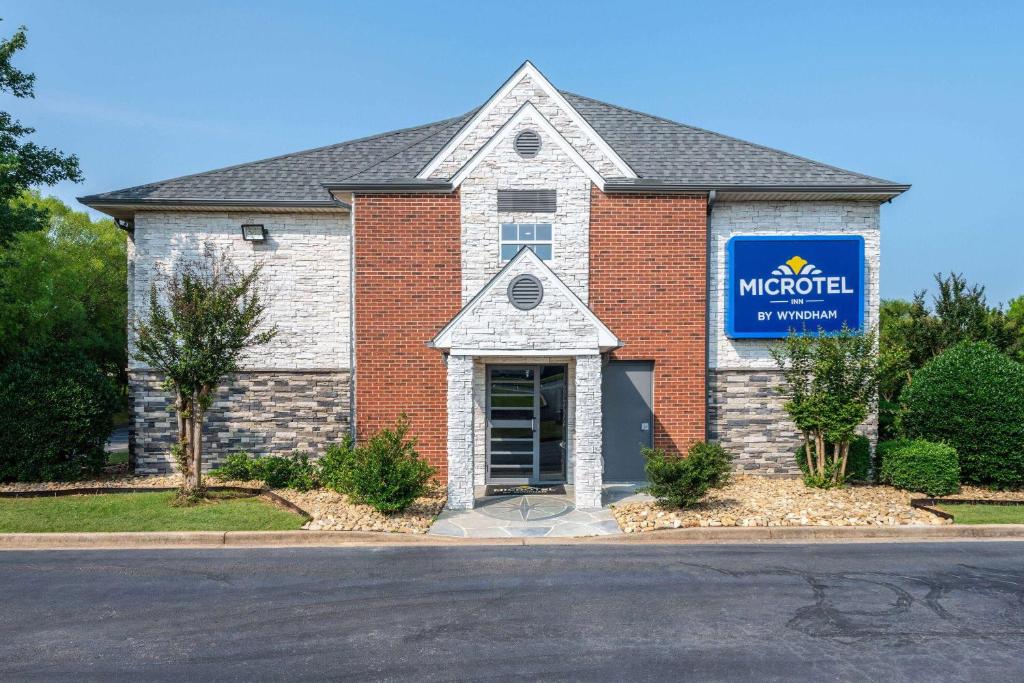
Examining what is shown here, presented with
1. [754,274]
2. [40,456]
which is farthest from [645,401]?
[40,456]

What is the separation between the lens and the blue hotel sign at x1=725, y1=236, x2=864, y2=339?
14.3 metres

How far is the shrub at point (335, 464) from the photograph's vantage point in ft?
40.3

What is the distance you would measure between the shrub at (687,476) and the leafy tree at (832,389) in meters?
2.78

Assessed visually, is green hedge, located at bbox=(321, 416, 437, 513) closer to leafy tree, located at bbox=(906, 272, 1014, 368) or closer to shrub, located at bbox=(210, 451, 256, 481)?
shrub, located at bbox=(210, 451, 256, 481)

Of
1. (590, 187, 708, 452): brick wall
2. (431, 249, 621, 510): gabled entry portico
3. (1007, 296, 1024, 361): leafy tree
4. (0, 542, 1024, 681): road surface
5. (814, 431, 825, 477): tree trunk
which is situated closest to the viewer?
(0, 542, 1024, 681): road surface

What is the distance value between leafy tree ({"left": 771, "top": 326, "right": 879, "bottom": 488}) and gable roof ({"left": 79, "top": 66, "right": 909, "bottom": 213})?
3717 millimetres

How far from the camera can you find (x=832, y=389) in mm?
12727

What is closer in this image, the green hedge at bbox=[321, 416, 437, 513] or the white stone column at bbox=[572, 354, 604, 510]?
the green hedge at bbox=[321, 416, 437, 513]

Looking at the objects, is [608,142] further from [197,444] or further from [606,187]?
[197,444]

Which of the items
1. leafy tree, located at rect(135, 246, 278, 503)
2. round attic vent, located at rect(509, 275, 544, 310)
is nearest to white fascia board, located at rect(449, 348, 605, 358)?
round attic vent, located at rect(509, 275, 544, 310)

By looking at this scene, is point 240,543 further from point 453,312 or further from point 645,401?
point 645,401

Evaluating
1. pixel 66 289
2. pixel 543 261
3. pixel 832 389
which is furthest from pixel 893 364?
pixel 66 289

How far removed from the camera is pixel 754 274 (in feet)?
47.2

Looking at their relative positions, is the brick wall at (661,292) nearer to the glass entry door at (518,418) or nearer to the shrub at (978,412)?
the glass entry door at (518,418)
